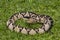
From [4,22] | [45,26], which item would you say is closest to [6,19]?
[4,22]

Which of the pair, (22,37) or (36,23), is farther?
(36,23)

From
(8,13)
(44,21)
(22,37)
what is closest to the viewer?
(22,37)

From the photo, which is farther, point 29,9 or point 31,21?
point 29,9

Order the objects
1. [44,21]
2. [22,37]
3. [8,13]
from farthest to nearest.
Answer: [8,13] < [44,21] < [22,37]

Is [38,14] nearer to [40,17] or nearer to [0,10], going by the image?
[40,17]
